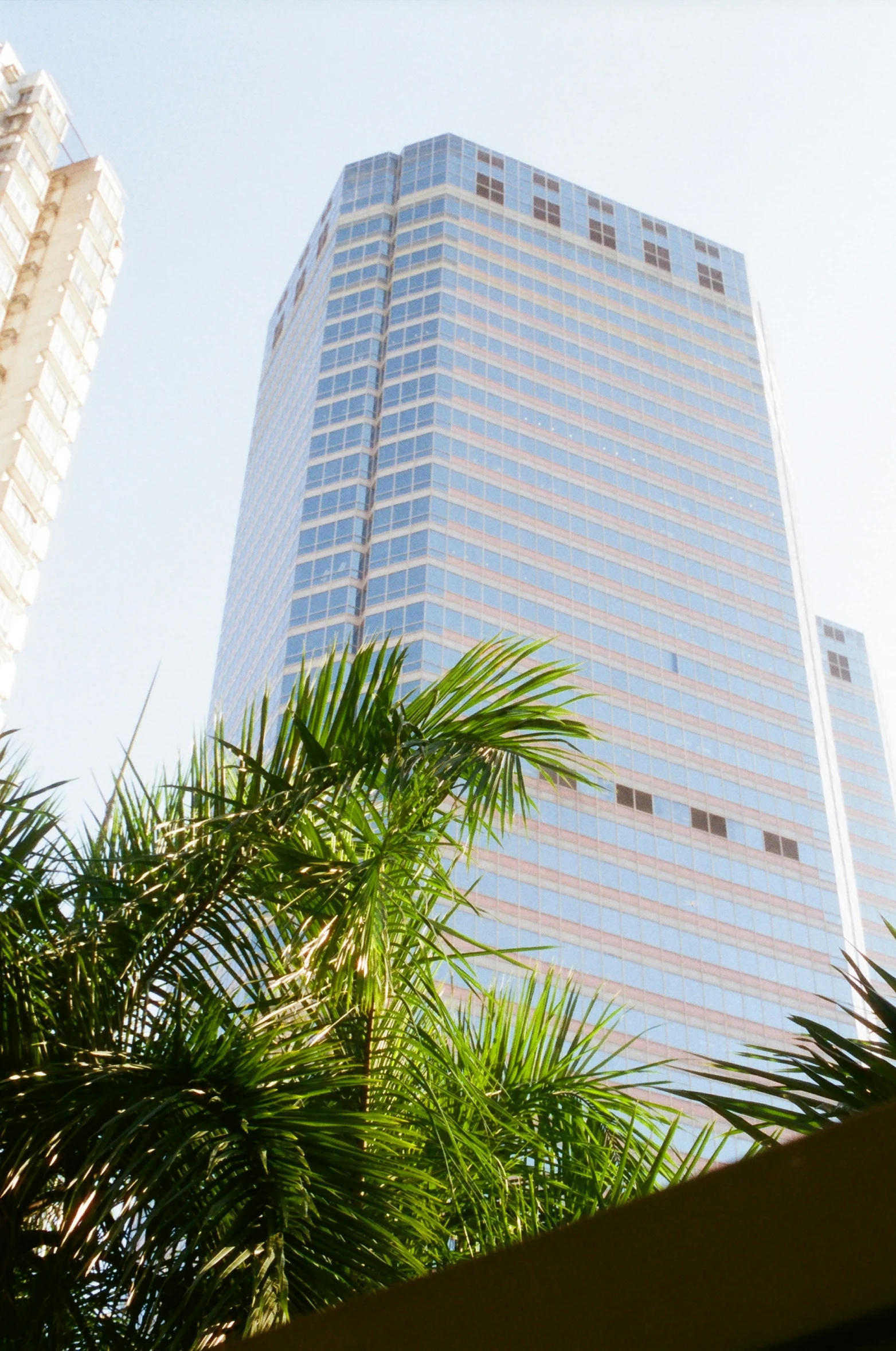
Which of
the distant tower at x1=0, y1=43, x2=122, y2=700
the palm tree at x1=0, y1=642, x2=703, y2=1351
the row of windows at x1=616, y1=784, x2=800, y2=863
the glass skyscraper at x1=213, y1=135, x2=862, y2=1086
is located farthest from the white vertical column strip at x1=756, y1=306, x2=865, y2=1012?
the palm tree at x1=0, y1=642, x2=703, y2=1351

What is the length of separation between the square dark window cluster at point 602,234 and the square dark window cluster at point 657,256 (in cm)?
202

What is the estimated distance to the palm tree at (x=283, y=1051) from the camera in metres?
3.05

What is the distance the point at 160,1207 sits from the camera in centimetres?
288

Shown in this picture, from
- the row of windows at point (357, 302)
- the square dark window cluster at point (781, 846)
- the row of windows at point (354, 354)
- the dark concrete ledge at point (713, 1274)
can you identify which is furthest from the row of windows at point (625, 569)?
the dark concrete ledge at point (713, 1274)

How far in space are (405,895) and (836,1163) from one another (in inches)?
105

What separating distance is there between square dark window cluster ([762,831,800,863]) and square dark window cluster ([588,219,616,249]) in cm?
3334

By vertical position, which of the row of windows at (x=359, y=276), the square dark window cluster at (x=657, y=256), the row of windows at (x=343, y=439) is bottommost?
the row of windows at (x=343, y=439)

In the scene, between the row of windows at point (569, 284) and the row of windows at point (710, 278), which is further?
the row of windows at point (710, 278)

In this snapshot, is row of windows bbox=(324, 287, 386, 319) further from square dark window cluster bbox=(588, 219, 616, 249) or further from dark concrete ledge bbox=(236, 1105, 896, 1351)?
dark concrete ledge bbox=(236, 1105, 896, 1351)

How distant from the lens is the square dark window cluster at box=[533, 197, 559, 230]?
72688 mm

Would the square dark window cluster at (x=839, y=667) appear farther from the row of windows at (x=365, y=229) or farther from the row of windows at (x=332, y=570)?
the row of windows at (x=332, y=570)

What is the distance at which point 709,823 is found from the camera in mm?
56750

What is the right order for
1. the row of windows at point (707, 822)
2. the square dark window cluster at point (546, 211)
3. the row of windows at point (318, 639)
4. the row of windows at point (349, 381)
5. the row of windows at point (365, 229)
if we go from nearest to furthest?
the row of windows at point (318, 639)
the row of windows at point (707, 822)
the row of windows at point (349, 381)
the row of windows at point (365, 229)
the square dark window cluster at point (546, 211)

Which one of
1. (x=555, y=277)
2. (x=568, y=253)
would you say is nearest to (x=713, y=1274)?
(x=555, y=277)
